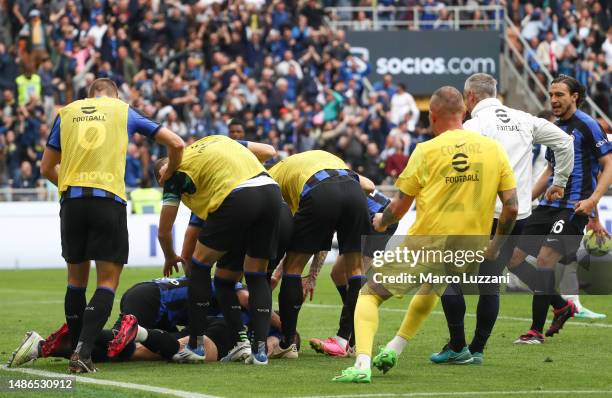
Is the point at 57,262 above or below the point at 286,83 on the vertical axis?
below

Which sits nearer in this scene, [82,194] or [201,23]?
[82,194]

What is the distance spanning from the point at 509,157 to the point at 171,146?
2.77 m

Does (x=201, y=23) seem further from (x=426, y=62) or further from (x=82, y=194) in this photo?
(x=82, y=194)

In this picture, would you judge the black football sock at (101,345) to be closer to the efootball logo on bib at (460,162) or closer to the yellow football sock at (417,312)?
the yellow football sock at (417,312)

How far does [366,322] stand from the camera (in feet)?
28.0

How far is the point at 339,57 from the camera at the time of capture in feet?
94.9

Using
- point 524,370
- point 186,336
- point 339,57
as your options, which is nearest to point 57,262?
point 339,57

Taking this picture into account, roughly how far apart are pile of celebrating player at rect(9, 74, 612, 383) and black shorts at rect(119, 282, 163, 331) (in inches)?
0.5

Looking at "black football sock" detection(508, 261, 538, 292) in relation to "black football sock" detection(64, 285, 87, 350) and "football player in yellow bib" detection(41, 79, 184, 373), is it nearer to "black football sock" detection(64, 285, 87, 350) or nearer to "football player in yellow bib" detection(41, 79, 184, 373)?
"football player in yellow bib" detection(41, 79, 184, 373)

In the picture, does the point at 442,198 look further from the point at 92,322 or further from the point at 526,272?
the point at 526,272

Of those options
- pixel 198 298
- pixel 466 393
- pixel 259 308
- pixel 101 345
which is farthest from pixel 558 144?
pixel 101 345

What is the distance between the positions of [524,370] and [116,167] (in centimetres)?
328

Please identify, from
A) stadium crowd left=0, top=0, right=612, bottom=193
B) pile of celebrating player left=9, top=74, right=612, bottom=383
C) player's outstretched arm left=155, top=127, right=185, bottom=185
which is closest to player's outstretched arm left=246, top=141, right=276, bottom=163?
pile of celebrating player left=9, top=74, right=612, bottom=383

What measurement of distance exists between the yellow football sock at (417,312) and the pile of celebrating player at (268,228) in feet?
0.05
